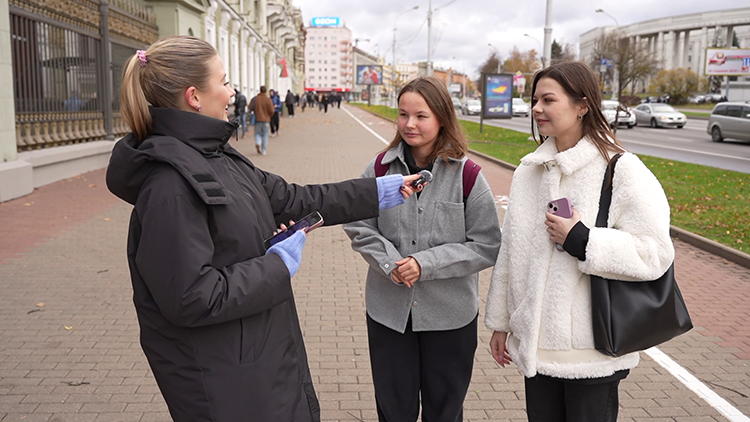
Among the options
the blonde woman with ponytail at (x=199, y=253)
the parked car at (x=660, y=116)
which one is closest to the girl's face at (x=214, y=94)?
the blonde woman with ponytail at (x=199, y=253)

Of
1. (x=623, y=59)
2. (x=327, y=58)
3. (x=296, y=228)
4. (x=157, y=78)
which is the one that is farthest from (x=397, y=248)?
(x=327, y=58)

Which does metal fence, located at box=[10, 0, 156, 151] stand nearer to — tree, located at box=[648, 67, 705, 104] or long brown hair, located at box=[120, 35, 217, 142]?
long brown hair, located at box=[120, 35, 217, 142]

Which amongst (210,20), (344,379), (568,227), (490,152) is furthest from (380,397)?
(210,20)

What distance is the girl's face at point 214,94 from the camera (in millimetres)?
2076

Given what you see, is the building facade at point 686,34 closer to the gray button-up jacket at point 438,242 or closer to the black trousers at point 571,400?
the gray button-up jacket at point 438,242

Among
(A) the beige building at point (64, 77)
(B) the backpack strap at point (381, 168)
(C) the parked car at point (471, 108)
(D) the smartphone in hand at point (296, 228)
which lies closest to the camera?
(D) the smartphone in hand at point (296, 228)

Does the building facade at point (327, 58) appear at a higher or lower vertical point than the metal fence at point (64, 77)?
higher

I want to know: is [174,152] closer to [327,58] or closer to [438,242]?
[438,242]

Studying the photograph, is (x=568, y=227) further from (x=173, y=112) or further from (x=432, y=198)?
(x=173, y=112)

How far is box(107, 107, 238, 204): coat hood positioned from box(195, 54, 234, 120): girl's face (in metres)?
0.06

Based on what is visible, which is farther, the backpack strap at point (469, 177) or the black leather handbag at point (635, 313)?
the backpack strap at point (469, 177)

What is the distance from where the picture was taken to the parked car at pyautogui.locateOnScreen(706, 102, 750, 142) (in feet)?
82.3

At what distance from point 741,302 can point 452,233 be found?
480cm

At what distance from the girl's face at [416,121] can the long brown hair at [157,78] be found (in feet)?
3.24
